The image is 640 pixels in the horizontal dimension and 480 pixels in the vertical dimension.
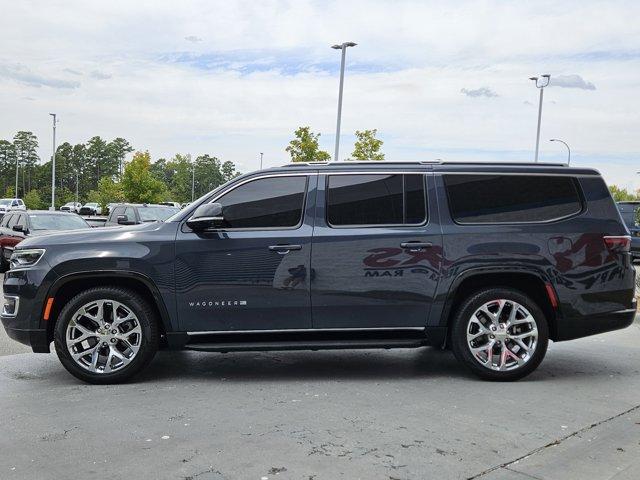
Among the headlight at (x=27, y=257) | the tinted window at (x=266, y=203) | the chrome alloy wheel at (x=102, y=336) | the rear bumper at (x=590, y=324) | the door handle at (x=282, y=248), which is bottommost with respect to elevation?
the chrome alloy wheel at (x=102, y=336)

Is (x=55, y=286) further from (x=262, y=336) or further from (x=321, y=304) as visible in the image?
(x=321, y=304)

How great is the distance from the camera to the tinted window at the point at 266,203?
19.1 feet

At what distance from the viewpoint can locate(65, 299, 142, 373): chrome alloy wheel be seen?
5668mm

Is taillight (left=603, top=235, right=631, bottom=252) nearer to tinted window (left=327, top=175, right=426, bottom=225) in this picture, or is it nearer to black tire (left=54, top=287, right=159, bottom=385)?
tinted window (left=327, top=175, right=426, bottom=225)

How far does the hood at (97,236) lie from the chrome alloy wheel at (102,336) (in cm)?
54

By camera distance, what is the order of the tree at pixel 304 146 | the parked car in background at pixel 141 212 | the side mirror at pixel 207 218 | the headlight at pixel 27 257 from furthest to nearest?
the tree at pixel 304 146 < the parked car in background at pixel 141 212 < the headlight at pixel 27 257 < the side mirror at pixel 207 218

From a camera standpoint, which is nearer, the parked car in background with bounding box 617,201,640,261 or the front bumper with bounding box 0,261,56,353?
A: the front bumper with bounding box 0,261,56,353

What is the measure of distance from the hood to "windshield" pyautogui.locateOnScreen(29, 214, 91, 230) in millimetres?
9630

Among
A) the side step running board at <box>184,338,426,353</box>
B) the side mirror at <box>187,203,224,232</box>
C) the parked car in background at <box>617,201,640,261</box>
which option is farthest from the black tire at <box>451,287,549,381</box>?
the parked car in background at <box>617,201,640,261</box>

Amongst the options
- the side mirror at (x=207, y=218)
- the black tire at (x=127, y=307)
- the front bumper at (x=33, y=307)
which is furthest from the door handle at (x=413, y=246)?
the front bumper at (x=33, y=307)

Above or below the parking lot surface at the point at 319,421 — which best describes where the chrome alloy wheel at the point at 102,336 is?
above

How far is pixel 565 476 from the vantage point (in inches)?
148

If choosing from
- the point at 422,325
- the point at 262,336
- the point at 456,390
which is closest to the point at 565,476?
the point at 456,390

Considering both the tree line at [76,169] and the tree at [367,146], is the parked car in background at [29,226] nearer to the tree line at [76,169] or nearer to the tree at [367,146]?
the tree at [367,146]
